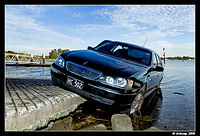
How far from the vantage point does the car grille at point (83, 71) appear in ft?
7.45

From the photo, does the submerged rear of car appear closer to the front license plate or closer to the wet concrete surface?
the front license plate

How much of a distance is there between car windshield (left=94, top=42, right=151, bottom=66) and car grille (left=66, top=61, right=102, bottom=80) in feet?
4.03

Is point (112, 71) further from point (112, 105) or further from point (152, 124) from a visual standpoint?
point (152, 124)

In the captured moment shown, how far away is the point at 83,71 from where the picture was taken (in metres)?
2.35

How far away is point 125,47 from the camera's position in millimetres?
3678

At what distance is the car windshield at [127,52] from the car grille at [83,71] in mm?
1228

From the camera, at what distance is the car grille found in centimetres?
227

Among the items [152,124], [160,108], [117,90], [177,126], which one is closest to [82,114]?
[117,90]

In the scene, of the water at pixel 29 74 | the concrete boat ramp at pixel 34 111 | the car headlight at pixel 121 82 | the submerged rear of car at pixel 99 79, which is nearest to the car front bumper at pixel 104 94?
the submerged rear of car at pixel 99 79

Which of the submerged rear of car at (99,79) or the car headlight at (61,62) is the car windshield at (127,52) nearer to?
the submerged rear of car at (99,79)

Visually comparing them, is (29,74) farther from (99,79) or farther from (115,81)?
(115,81)
